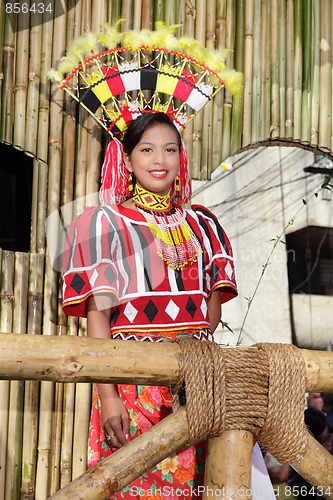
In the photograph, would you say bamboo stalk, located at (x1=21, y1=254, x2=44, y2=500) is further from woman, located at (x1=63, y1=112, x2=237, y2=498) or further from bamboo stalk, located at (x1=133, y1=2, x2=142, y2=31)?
bamboo stalk, located at (x1=133, y1=2, x2=142, y2=31)

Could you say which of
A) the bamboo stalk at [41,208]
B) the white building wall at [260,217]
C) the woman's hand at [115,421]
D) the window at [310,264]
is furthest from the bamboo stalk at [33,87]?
the window at [310,264]

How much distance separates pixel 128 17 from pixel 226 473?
2.39m

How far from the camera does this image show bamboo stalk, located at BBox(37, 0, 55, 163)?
3426 millimetres

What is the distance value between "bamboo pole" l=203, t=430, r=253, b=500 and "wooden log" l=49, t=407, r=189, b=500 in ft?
0.34

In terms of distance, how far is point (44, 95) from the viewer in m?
3.46

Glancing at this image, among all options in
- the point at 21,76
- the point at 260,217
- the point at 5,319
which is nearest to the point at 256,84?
the point at 21,76

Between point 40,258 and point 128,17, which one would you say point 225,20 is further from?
point 40,258

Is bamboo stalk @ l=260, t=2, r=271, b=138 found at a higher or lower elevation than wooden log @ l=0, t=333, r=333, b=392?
higher

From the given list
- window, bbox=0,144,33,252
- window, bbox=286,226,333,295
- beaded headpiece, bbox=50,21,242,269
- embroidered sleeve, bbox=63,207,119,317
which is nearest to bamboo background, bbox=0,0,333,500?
beaded headpiece, bbox=50,21,242,269

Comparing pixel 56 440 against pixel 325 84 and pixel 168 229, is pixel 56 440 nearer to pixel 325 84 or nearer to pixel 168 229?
pixel 168 229

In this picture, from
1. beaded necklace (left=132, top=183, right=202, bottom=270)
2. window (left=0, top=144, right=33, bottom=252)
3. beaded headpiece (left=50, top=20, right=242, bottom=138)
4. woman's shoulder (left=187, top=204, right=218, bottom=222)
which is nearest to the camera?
beaded necklace (left=132, top=183, right=202, bottom=270)

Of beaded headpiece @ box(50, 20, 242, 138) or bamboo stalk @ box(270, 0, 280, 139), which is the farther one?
bamboo stalk @ box(270, 0, 280, 139)

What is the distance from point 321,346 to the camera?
31.7 feet

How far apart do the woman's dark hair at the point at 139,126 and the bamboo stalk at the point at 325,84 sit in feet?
4.83
